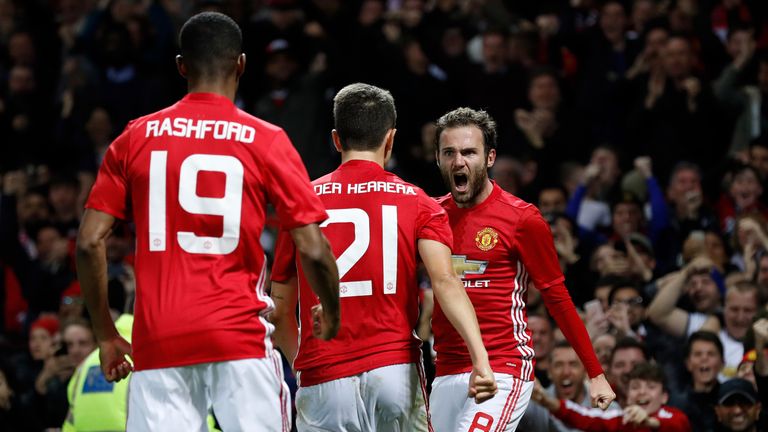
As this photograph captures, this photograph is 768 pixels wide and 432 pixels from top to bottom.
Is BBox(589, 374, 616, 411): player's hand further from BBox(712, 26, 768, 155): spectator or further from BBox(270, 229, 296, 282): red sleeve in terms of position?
BBox(712, 26, 768, 155): spectator

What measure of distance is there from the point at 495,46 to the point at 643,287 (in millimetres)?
3968

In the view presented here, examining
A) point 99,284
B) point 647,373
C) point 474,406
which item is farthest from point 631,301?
point 99,284

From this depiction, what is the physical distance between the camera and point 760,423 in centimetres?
877

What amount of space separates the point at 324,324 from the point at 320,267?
10.8 inches

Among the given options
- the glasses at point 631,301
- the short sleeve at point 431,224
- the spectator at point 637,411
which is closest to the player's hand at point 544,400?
the spectator at point 637,411

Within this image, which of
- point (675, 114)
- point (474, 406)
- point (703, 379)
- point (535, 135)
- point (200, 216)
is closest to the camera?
point (200, 216)

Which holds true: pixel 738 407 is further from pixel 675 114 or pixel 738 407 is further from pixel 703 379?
pixel 675 114

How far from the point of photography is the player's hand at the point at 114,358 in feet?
16.2

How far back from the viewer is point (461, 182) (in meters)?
6.50

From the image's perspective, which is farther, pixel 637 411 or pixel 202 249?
pixel 637 411

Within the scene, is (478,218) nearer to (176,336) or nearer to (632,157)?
(176,336)

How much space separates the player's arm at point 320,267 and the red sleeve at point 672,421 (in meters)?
4.09

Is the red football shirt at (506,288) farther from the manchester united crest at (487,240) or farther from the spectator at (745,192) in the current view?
the spectator at (745,192)

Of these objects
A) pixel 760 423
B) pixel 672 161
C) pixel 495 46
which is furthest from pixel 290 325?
pixel 495 46
